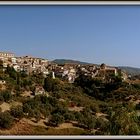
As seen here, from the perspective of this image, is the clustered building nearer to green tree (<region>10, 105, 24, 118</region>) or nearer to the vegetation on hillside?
the vegetation on hillside

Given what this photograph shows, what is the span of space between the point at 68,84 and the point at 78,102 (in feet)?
1.81

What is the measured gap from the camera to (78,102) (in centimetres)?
575

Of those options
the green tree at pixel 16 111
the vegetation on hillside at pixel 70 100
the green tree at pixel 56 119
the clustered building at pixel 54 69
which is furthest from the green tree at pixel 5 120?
the clustered building at pixel 54 69

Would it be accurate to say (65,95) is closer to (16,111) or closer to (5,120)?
(16,111)

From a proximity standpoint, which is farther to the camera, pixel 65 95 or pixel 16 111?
pixel 65 95

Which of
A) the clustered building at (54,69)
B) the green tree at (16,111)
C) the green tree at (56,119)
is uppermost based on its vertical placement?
the clustered building at (54,69)

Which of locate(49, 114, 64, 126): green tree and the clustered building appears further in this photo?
the clustered building

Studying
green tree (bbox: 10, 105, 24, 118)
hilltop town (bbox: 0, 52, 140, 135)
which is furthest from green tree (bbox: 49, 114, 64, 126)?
green tree (bbox: 10, 105, 24, 118)

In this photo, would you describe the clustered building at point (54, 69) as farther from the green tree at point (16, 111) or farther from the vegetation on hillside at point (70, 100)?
the green tree at point (16, 111)

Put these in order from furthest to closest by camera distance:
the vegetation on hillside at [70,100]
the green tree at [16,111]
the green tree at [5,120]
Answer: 1. the green tree at [16,111]
2. the vegetation on hillside at [70,100]
3. the green tree at [5,120]

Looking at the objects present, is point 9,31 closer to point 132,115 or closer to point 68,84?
point 132,115

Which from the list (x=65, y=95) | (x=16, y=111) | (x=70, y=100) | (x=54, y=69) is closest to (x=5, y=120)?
(x=16, y=111)

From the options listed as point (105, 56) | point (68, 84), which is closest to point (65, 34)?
point (105, 56)

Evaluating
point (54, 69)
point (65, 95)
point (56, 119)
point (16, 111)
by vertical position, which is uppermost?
point (54, 69)
